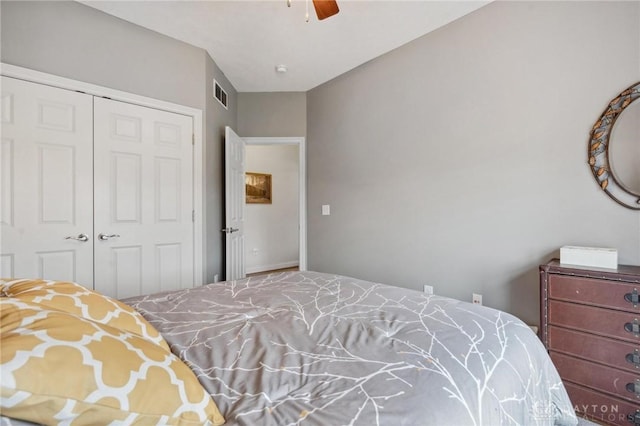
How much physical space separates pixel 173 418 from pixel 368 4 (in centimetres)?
267

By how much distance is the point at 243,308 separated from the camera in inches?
52.6

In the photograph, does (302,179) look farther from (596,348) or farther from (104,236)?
(596,348)

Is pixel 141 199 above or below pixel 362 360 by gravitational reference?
above

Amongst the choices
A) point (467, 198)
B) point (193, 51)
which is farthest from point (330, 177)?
point (193, 51)

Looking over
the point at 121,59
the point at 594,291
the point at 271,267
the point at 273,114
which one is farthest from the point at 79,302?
the point at 271,267

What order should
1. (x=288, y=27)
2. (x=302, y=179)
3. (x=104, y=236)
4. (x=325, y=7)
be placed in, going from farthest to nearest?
(x=302, y=179) → (x=288, y=27) → (x=104, y=236) → (x=325, y=7)

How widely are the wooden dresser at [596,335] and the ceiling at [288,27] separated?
209cm

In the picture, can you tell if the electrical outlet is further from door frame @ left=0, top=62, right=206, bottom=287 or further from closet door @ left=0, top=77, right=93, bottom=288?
closet door @ left=0, top=77, right=93, bottom=288

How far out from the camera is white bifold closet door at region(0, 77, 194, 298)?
6.59 feet

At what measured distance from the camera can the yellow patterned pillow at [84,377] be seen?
47cm

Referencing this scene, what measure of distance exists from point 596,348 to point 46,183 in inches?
140

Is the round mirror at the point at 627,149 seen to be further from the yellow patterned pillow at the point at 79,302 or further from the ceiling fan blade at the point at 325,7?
the yellow patterned pillow at the point at 79,302

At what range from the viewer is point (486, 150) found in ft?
7.63

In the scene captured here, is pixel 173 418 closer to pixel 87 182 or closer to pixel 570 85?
pixel 87 182
